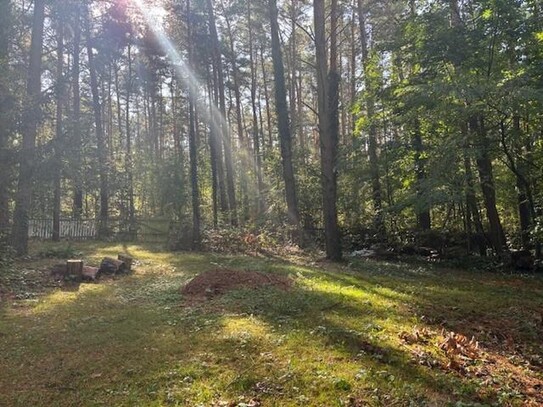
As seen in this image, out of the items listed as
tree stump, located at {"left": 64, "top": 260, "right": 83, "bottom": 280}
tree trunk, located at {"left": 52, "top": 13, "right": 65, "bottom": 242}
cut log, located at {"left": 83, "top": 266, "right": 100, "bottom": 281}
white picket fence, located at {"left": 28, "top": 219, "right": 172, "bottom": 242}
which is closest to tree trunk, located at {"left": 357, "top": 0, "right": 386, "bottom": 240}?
white picket fence, located at {"left": 28, "top": 219, "right": 172, "bottom": 242}

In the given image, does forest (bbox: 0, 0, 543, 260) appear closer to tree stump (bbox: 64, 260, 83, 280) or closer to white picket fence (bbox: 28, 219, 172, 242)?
white picket fence (bbox: 28, 219, 172, 242)

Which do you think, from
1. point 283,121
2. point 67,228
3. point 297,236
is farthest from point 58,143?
point 297,236

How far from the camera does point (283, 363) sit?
5.25 metres

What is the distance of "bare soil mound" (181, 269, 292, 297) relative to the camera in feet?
29.2

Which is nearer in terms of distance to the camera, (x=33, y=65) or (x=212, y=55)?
(x=33, y=65)

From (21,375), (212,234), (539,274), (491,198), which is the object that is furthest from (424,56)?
(21,375)

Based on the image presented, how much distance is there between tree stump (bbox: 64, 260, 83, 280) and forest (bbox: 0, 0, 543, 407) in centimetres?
5

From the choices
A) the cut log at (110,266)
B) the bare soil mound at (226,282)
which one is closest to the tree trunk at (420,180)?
the bare soil mound at (226,282)

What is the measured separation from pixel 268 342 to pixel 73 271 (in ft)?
20.8

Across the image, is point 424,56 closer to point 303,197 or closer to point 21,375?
point 303,197

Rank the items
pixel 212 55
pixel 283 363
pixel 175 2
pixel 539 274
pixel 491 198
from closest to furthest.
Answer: pixel 283 363, pixel 539 274, pixel 491 198, pixel 175 2, pixel 212 55

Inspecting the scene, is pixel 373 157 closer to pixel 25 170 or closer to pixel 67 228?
pixel 25 170

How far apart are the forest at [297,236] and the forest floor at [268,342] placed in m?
0.04

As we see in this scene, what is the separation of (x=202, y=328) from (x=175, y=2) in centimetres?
1806
